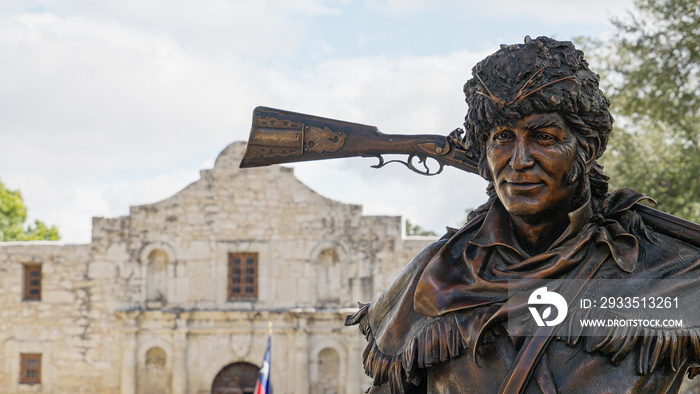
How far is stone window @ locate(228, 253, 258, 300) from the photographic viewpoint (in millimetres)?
22750

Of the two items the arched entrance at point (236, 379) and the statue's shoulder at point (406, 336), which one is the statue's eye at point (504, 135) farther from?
the arched entrance at point (236, 379)

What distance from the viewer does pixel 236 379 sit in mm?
22672

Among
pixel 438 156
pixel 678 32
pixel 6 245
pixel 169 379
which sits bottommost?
pixel 169 379

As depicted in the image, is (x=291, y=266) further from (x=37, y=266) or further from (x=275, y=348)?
(x=37, y=266)

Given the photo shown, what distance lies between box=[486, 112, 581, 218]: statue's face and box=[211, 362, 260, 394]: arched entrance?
837 inches

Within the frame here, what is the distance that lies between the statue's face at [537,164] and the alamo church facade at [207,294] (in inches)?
799

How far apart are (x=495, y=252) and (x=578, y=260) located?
0.17 m

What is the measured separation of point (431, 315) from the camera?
2006mm

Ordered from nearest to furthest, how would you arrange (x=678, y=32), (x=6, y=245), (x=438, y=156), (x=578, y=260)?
(x=578, y=260)
(x=438, y=156)
(x=678, y=32)
(x=6, y=245)

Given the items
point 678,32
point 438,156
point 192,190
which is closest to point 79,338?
point 192,190

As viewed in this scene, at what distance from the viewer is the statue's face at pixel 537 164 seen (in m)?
1.89

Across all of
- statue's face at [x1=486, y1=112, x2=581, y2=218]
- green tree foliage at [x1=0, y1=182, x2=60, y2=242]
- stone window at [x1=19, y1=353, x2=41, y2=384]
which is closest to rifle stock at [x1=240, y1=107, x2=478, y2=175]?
statue's face at [x1=486, y1=112, x2=581, y2=218]

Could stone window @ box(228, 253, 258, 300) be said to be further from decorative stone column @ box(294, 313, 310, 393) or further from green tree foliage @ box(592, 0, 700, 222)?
green tree foliage @ box(592, 0, 700, 222)

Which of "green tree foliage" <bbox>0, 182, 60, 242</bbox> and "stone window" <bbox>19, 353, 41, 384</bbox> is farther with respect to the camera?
"green tree foliage" <bbox>0, 182, 60, 242</bbox>
